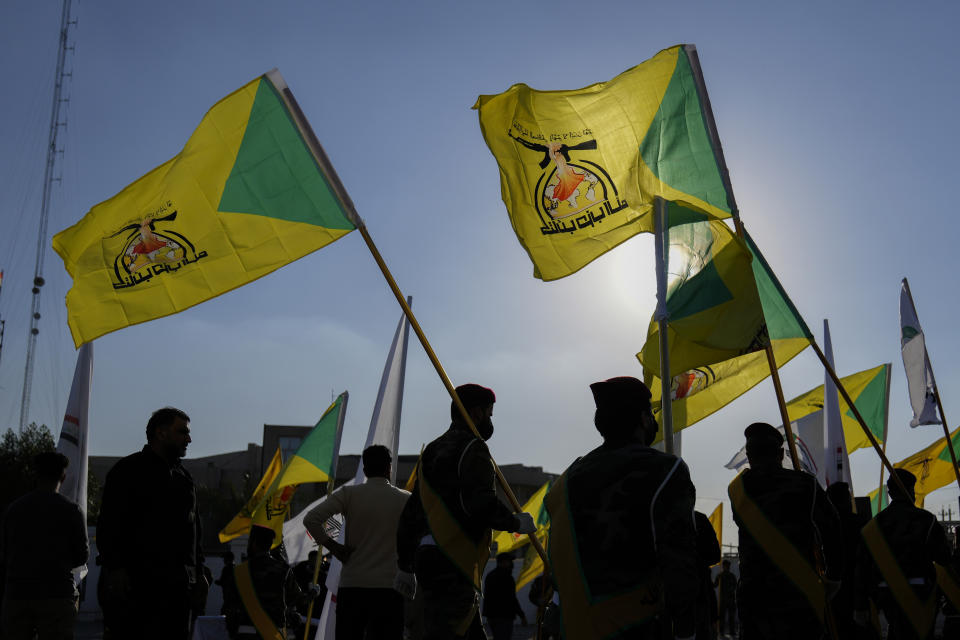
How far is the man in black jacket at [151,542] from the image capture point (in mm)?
5359

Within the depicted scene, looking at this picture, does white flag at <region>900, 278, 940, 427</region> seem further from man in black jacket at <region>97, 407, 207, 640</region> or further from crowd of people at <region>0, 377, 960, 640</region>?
man in black jacket at <region>97, 407, 207, 640</region>

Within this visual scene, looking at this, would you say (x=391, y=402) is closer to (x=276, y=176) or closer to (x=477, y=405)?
(x=276, y=176)

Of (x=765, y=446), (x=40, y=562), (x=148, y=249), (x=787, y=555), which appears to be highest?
(x=148, y=249)

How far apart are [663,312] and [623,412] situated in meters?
2.75

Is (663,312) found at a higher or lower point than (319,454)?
lower

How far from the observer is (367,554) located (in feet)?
21.8

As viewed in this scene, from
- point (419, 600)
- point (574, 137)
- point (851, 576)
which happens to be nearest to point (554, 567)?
point (419, 600)

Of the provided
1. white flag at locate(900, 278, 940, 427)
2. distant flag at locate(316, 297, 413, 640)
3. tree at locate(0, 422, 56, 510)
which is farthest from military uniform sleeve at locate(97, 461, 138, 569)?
tree at locate(0, 422, 56, 510)

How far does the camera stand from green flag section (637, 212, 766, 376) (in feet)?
24.0

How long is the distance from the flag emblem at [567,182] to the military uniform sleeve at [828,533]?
9.31 feet

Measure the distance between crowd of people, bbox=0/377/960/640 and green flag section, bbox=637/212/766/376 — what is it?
1449 mm

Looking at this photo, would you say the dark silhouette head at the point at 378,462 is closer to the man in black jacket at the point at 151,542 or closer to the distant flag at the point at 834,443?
the man in black jacket at the point at 151,542

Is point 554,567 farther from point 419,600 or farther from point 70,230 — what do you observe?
point 70,230

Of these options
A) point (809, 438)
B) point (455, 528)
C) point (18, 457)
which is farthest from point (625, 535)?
point (18, 457)
